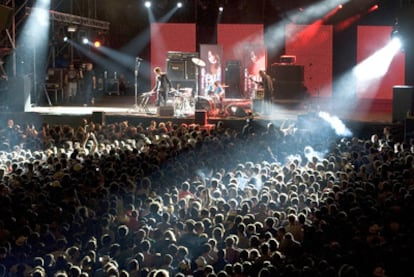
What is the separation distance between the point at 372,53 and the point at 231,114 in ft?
22.0

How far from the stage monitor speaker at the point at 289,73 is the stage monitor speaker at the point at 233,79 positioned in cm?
216

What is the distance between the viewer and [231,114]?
717 inches

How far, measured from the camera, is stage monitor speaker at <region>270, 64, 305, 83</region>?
69.3 feet

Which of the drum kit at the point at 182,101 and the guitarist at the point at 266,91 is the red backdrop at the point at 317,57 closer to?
the guitarist at the point at 266,91

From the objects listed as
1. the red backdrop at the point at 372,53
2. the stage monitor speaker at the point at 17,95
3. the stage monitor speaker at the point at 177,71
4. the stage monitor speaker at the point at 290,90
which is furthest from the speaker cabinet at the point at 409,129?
the stage monitor speaker at the point at 17,95

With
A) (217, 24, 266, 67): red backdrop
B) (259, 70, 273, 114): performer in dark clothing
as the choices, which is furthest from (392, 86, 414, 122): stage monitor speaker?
(217, 24, 266, 67): red backdrop

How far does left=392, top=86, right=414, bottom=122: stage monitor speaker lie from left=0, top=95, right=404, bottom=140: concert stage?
0.30 meters

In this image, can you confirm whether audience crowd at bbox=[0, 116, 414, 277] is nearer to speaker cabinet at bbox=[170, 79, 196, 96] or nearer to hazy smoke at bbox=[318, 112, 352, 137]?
hazy smoke at bbox=[318, 112, 352, 137]

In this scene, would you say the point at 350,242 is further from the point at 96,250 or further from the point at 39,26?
the point at 39,26

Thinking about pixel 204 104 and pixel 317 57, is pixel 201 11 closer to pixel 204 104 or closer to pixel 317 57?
pixel 317 57

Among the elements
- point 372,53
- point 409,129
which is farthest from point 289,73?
point 409,129

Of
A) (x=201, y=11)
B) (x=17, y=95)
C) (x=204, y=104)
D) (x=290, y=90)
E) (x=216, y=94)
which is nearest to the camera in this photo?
(x=17, y=95)

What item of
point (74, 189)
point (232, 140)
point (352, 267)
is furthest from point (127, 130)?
point (352, 267)

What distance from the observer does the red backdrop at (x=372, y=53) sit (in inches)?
861
